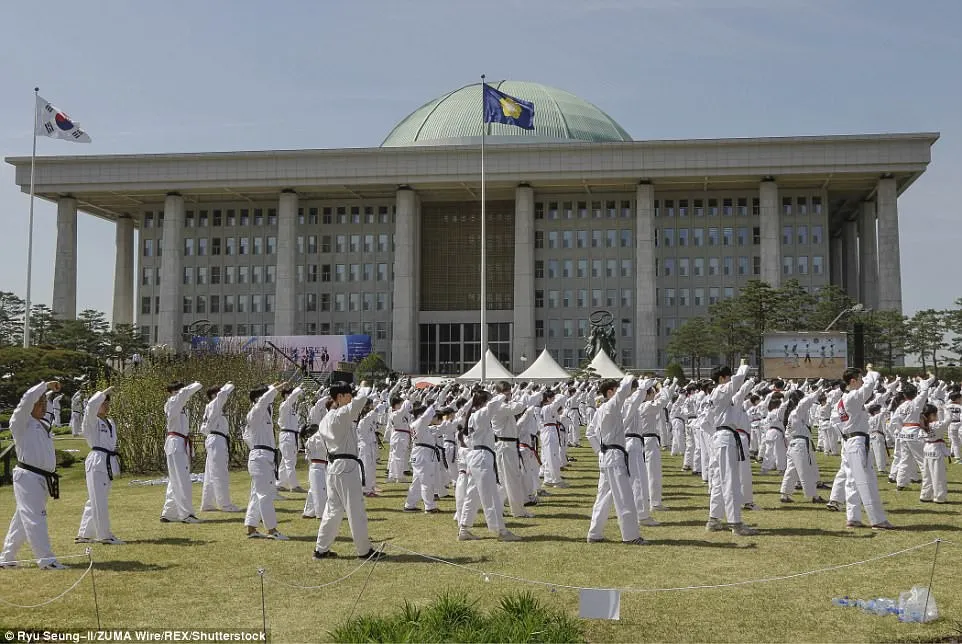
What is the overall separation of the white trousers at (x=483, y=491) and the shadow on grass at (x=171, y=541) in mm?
3746

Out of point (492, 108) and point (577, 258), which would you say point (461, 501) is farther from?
point (577, 258)

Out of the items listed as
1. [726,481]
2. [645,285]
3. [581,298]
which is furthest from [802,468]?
[581,298]

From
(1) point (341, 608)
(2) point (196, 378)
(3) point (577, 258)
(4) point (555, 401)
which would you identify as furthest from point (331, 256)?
(1) point (341, 608)

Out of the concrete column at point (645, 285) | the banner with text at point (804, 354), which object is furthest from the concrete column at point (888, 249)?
the banner with text at point (804, 354)

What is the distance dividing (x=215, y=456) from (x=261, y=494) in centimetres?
281

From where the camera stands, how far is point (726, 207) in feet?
257

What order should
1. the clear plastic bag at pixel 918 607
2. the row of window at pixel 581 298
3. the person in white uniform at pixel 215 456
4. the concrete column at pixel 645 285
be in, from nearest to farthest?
1. the clear plastic bag at pixel 918 607
2. the person in white uniform at pixel 215 456
3. the concrete column at pixel 645 285
4. the row of window at pixel 581 298

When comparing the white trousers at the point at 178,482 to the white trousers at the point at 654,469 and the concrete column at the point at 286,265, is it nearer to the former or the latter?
the white trousers at the point at 654,469

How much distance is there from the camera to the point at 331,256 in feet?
271

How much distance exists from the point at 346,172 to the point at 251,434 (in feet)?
210

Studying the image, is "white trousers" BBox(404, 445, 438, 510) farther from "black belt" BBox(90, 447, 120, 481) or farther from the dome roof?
the dome roof

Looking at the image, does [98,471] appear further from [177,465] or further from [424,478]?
[424,478]

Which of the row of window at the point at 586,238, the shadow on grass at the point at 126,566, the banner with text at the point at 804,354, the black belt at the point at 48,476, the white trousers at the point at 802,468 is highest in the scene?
the row of window at the point at 586,238

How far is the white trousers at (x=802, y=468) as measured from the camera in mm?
15477
